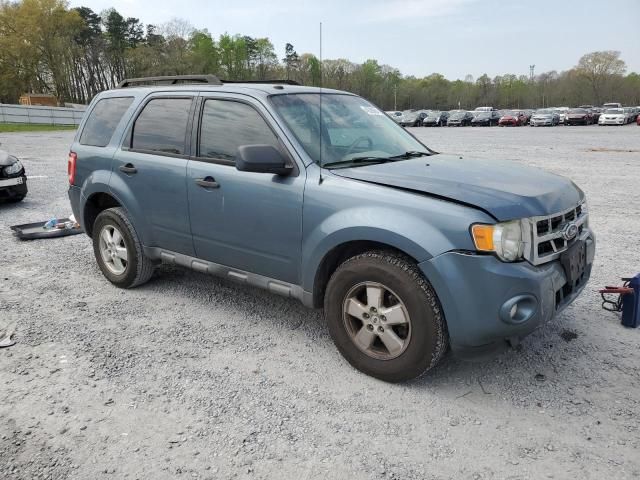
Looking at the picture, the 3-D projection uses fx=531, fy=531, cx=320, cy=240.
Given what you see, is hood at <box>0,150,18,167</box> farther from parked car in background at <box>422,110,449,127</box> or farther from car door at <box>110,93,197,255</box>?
parked car in background at <box>422,110,449,127</box>

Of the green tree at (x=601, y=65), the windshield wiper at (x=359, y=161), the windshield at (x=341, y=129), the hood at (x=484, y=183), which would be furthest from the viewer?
the green tree at (x=601, y=65)

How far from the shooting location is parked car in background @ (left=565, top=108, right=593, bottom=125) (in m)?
48.5

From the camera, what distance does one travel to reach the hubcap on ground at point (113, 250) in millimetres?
5078

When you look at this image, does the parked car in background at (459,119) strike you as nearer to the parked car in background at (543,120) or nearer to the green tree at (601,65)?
the parked car in background at (543,120)

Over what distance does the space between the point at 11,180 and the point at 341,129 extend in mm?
7390

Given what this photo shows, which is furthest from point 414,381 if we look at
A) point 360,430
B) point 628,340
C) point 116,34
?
point 116,34

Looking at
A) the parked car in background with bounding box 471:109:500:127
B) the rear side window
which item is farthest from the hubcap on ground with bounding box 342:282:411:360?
the parked car in background with bounding box 471:109:500:127

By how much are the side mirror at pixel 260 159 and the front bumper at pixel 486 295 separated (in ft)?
3.91

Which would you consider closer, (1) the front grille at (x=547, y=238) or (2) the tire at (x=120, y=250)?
(1) the front grille at (x=547, y=238)

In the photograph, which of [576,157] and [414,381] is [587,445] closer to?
[414,381]

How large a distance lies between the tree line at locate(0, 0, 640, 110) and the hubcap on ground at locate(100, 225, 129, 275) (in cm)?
2491

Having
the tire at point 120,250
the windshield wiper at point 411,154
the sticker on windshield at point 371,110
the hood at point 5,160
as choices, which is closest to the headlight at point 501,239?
the windshield wiper at point 411,154

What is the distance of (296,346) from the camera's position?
3980mm

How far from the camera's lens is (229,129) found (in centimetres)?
414
